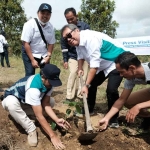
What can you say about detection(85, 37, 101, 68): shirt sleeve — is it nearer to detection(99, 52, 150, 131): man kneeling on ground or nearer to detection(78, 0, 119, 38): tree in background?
detection(99, 52, 150, 131): man kneeling on ground

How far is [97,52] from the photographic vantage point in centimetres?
324

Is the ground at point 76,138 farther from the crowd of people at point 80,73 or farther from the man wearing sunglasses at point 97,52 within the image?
the man wearing sunglasses at point 97,52

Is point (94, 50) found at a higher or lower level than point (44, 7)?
lower

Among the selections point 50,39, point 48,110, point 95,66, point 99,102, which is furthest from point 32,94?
point 99,102

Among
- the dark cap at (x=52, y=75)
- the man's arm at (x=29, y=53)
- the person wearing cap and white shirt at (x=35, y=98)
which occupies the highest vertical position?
the man's arm at (x=29, y=53)

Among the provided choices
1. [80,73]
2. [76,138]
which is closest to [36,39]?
[80,73]

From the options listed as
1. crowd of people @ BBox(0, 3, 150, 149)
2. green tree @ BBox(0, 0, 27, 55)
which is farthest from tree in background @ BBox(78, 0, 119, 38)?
crowd of people @ BBox(0, 3, 150, 149)

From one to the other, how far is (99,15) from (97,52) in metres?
12.6

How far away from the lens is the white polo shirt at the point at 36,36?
3.95 metres

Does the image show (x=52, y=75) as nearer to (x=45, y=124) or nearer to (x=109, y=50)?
(x=45, y=124)

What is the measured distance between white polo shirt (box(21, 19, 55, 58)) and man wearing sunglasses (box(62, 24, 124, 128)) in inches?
31.6

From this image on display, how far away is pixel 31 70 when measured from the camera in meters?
4.20

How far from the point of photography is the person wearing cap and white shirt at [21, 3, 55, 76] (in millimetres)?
3947

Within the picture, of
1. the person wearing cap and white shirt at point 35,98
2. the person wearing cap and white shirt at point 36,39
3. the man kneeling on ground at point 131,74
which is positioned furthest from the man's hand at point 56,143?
the person wearing cap and white shirt at point 36,39
